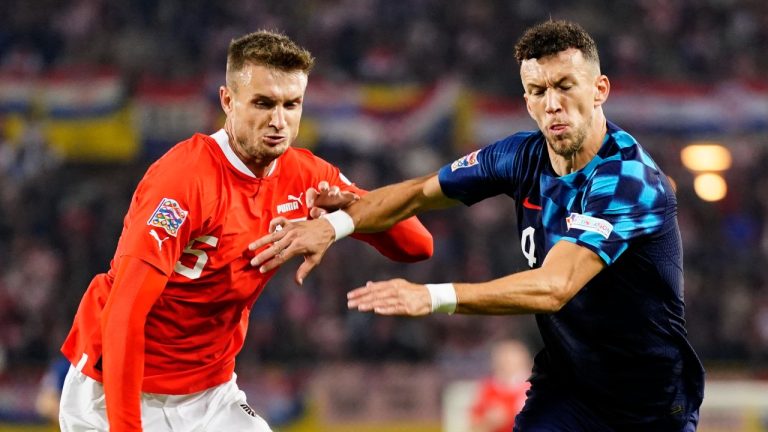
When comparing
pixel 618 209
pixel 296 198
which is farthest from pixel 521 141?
pixel 296 198

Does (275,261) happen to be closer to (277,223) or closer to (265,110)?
(277,223)

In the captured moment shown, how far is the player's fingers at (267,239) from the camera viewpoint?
13.8 ft

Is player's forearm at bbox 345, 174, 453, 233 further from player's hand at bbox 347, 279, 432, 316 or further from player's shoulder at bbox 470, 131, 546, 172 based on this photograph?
player's hand at bbox 347, 279, 432, 316

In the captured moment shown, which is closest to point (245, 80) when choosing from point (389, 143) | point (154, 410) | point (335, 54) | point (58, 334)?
point (154, 410)

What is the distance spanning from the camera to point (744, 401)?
10742 mm

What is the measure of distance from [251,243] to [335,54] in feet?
34.5

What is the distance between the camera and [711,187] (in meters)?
13.8

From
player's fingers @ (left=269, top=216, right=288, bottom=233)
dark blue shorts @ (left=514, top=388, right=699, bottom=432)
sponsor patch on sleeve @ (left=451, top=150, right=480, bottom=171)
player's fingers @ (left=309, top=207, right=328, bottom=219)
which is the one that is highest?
sponsor patch on sleeve @ (left=451, top=150, right=480, bottom=171)

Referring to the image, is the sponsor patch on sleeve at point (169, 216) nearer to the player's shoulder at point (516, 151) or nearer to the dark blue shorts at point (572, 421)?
the player's shoulder at point (516, 151)

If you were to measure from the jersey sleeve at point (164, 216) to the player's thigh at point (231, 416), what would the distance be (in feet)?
2.75

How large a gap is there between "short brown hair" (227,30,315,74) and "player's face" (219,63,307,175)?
0.9 inches

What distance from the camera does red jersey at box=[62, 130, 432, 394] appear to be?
399 centimetres

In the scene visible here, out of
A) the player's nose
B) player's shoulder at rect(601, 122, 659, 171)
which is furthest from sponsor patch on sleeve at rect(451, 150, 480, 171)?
the player's nose

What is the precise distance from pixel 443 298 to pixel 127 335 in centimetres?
116
